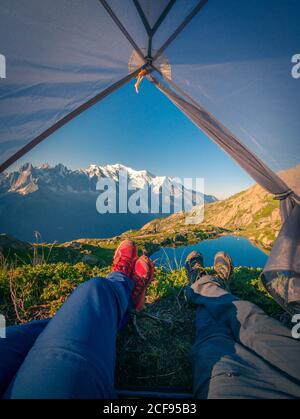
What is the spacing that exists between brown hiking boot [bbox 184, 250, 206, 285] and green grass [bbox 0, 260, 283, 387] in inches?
5.6

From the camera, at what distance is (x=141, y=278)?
263cm

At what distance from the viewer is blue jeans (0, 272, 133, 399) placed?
3.11ft

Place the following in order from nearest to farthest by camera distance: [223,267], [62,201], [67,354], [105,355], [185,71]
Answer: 1. [67,354]
2. [105,355]
3. [185,71]
4. [223,267]
5. [62,201]

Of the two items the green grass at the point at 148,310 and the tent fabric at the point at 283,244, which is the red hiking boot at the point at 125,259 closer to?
the green grass at the point at 148,310

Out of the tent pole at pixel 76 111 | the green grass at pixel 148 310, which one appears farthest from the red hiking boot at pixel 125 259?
the tent pole at pixel 76 111

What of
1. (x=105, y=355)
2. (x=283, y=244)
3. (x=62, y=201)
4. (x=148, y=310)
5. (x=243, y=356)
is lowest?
(x=148, y=310)

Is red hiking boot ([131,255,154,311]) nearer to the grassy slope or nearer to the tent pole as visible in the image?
the grassy slope

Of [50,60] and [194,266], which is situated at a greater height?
[50,60]

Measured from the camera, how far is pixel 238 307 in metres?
1.86

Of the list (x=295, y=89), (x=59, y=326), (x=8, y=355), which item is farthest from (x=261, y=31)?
(x=8, y=355)

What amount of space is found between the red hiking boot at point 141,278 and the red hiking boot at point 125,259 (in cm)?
8

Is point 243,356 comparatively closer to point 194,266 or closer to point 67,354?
A: point 67,354

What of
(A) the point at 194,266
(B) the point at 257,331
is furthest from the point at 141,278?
(B) the point at 257,331

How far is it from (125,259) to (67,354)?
6.00ft
